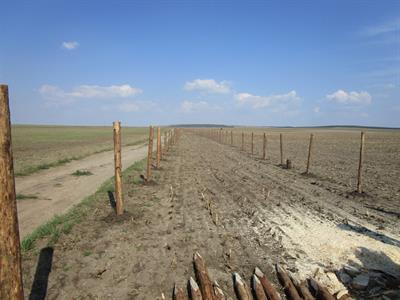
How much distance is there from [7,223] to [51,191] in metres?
10.1

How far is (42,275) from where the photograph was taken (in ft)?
17.8

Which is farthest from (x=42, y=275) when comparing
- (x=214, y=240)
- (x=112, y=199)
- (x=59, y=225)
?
(x=112, y=199)

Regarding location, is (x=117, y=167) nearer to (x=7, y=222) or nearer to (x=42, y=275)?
(x=42, y=275)

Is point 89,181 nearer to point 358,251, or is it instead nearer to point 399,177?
point 358,251

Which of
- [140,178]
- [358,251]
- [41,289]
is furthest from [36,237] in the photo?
[140,178]

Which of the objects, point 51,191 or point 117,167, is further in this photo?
point 51,191

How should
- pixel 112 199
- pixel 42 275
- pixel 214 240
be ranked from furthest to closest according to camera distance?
pixel 112 199, pixel 214 240, pixel 42 275

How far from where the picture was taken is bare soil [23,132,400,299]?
5.37m

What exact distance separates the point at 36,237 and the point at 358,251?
22.0 ft

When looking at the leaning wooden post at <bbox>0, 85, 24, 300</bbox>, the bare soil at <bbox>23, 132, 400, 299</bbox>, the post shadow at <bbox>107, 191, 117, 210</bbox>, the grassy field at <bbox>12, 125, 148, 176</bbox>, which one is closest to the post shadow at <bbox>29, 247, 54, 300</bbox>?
the bare soil at <bbox>23, 132, 400, 299</bbox>

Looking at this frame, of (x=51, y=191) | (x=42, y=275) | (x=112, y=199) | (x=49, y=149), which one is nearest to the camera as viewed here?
(x=42, y=275)

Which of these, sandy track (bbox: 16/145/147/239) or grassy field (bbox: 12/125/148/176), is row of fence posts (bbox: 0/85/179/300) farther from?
grassy field (bbox: 12/125/148/176)

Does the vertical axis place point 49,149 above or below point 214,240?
below

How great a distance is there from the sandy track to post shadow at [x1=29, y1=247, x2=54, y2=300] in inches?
61.5
